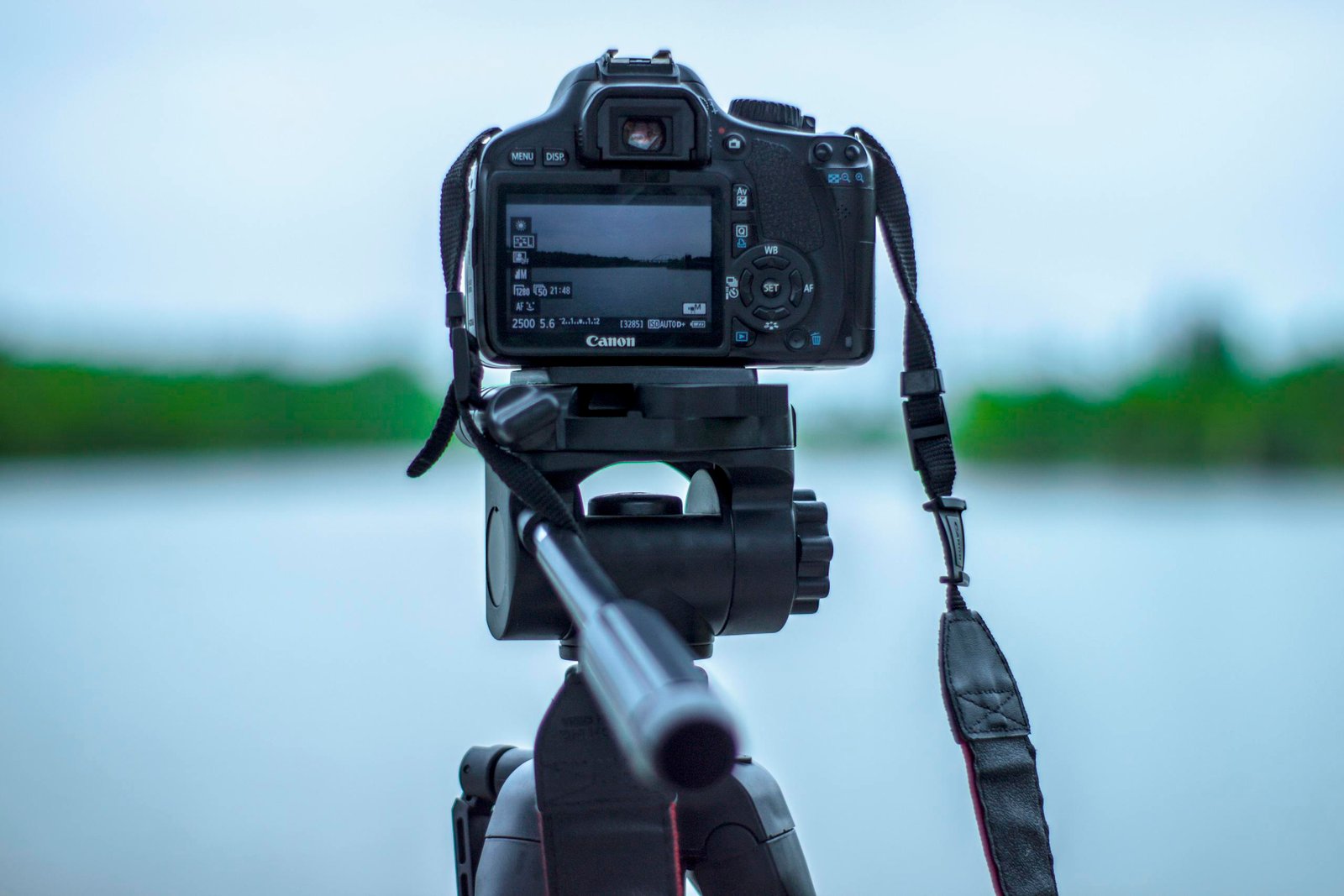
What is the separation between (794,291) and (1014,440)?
5.92 feet

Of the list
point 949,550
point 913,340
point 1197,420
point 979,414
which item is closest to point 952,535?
point 949,550

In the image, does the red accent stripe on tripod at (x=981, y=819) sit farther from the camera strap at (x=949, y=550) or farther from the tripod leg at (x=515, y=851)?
the tripod leg at (x=515, y=851)

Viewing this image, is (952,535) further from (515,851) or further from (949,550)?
(515,851)

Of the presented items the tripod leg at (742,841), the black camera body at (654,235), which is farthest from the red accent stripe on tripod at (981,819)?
the black camera body at (654,235)

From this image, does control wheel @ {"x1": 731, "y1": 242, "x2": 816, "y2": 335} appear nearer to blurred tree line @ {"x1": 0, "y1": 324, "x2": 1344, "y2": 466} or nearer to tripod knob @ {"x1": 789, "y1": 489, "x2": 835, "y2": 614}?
tripod knob @ {"x1": 789, "y1": 489, "x2": 835, "y2": 614}

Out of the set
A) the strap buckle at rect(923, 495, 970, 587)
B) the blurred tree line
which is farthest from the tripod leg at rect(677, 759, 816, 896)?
the blurred tree line

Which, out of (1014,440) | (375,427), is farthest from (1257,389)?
(375,427)

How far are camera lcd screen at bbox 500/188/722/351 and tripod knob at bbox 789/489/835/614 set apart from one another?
0.35ft

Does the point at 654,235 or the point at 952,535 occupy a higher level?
the point at 654,235

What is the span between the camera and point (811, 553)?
61 centimetres

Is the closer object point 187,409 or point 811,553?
point 811,553

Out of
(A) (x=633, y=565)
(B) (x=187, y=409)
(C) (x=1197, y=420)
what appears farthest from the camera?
(C) (x=1197, y=420)

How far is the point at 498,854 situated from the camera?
0.61m

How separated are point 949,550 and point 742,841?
0.67 feet
